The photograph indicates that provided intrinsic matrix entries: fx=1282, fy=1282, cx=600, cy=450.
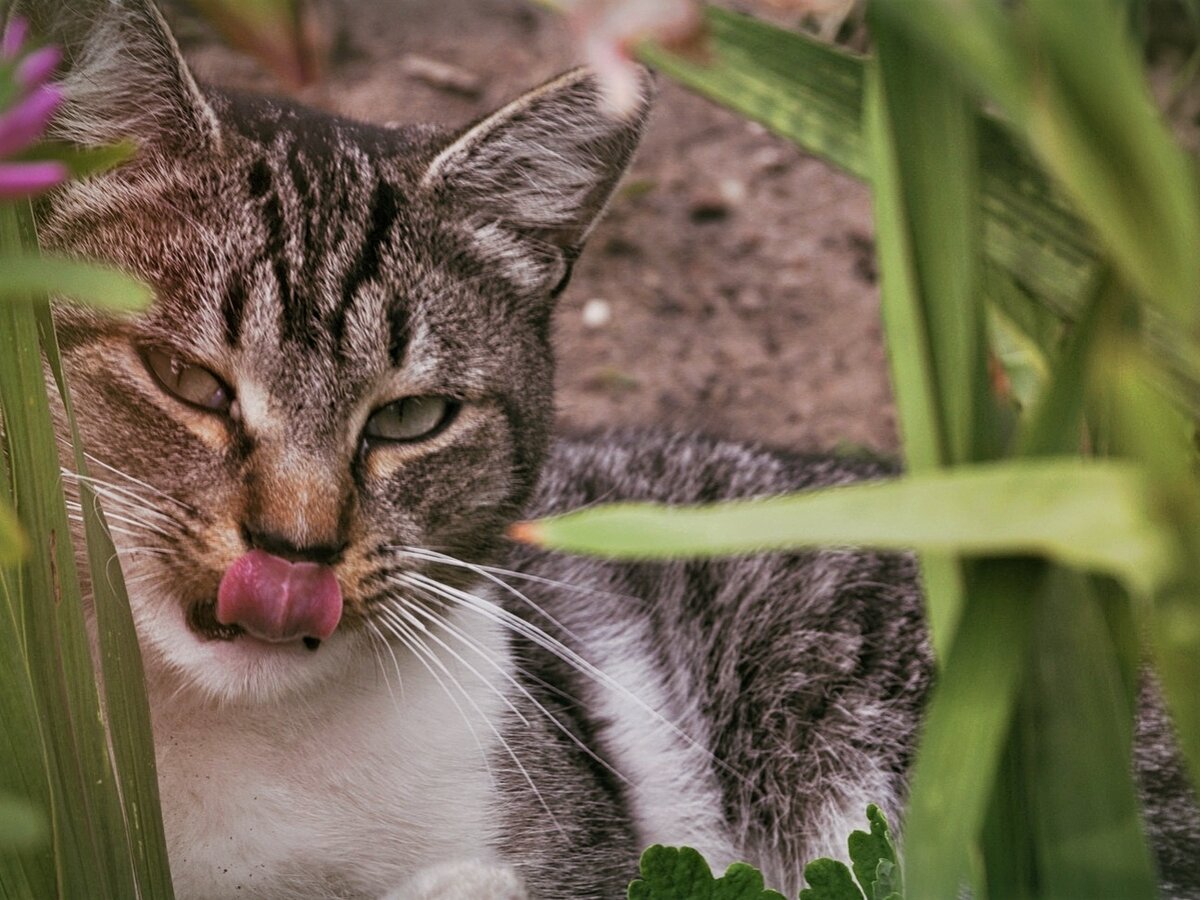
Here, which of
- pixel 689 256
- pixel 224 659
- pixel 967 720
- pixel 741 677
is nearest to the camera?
pixel 967 720

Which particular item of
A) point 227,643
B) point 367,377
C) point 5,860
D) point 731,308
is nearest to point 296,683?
point 227,643

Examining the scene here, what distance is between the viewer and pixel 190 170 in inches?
59.8

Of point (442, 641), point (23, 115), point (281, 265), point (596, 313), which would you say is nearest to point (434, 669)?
point (442, 641)

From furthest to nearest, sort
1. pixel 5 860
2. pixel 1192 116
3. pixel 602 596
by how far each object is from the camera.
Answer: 1. pixel 1192 116
2. pixel 602 596
3. pixel 5 860

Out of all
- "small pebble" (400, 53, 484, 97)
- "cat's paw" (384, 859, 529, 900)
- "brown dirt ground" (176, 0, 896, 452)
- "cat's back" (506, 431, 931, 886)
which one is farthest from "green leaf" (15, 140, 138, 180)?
"small pebble" (400, 53, 484, 97)

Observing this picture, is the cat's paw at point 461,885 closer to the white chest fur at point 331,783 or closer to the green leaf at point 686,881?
the white chest fur at point 331,783

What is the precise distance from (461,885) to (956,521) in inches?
42.6

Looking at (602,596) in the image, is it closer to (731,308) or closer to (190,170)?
(190,170)

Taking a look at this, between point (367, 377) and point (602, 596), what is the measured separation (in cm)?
83

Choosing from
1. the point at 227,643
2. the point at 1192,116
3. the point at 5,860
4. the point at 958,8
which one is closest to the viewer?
the point at 958,8

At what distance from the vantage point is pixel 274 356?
4.77 ft

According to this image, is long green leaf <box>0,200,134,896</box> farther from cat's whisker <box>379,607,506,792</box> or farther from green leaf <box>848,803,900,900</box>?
green leaf <box>848,803,900,900</box>

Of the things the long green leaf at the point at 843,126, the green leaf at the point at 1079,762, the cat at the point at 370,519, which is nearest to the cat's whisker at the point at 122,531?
the cat at the point at 370,519

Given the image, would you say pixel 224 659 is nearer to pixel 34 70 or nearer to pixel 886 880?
pixel 886 880
